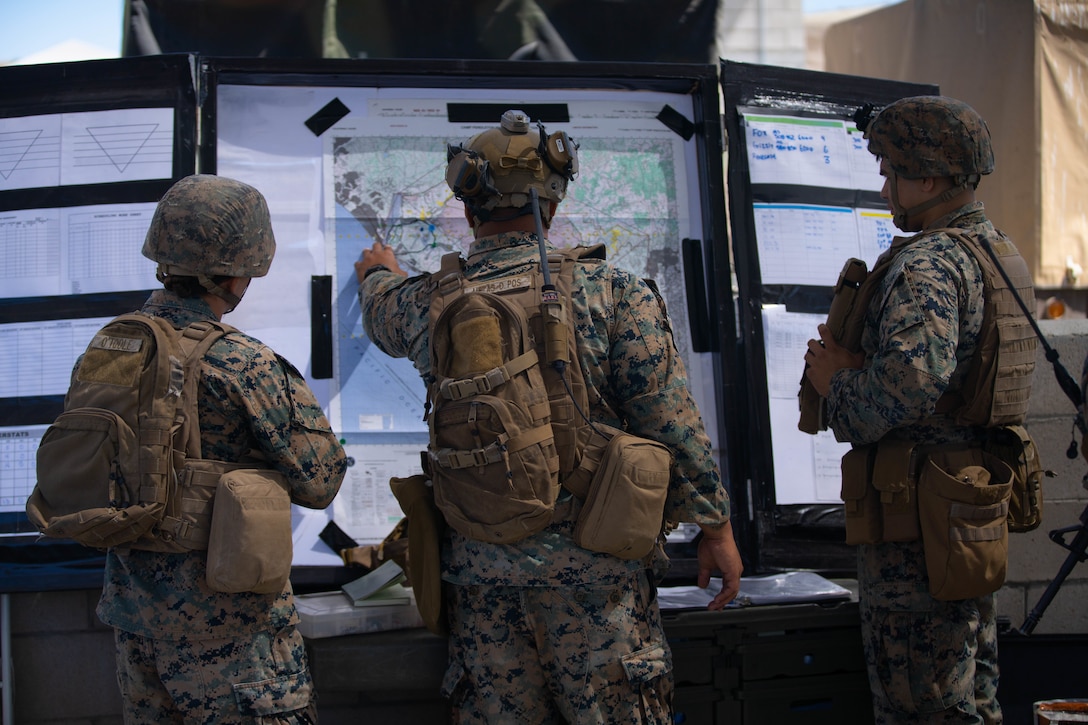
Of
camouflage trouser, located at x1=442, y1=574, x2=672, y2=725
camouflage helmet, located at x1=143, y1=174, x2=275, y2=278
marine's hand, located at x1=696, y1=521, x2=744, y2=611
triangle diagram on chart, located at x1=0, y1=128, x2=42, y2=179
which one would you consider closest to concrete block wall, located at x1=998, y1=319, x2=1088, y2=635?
marine's hand, located at x1=696, y1=521, x2=744, y2=611

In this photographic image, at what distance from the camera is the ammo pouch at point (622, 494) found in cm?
230

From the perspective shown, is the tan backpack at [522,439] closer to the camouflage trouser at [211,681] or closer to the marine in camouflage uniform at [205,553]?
the marine in camouflage uniform at [205,553]

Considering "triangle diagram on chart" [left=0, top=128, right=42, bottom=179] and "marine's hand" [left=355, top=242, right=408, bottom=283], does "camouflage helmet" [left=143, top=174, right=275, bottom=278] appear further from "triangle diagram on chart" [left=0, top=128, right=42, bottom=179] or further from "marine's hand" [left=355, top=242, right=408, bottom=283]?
"triangle diagram on chart" [left=0, top=128, right=42, bottom=179]

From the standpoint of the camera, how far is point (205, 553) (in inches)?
90.0

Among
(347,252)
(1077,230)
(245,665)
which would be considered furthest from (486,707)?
(1077,230)

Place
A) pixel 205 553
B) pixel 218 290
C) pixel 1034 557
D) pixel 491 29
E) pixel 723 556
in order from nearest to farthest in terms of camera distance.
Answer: pixel 205 553 → pixel 218 290 → pixel 723 556 → pixel 1034 557 → pixel 491 29

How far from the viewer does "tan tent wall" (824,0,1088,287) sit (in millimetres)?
6059

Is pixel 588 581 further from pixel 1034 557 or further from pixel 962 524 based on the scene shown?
pixel 1034 557

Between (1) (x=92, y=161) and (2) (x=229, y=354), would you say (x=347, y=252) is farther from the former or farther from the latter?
(2) (x=229, y=354)

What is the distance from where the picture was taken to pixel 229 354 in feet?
7.57

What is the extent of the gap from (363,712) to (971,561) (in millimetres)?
1992

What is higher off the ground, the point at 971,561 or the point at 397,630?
the point at 971,561

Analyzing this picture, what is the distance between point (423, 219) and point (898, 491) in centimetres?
199

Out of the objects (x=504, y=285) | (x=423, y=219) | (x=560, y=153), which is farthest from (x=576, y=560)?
(x=423, y=219)
